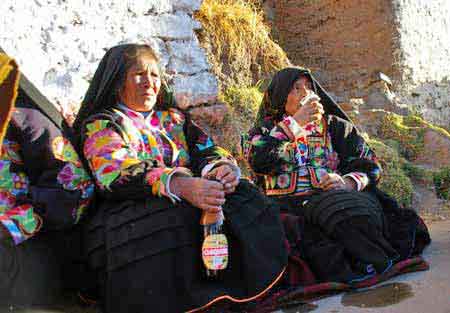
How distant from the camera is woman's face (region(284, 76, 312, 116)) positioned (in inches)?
139

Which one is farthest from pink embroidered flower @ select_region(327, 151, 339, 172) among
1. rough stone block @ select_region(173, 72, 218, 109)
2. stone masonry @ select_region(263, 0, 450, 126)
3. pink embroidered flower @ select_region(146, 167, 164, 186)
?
stone masonry @ select_region(263, 0, 450, 126)

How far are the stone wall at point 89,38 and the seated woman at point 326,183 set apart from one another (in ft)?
3.87

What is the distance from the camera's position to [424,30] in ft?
22.8

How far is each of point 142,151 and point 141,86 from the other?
1.13 ft

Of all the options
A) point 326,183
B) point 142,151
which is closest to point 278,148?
point 326,183

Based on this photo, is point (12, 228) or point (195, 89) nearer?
point (12, 228)

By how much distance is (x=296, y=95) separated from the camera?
3545 millimetres

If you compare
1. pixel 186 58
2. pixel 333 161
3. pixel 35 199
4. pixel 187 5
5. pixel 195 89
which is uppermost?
pixel 187 5

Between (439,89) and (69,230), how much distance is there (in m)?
5.65

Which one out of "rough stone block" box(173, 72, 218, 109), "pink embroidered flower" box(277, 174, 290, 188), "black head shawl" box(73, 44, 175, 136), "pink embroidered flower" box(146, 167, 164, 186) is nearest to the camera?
"pink embroidered flower" box(146, 167, 164, 186)

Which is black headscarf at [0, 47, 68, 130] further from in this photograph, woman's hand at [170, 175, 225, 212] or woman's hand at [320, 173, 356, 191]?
woman's hand at [320, 173, 356, 191]

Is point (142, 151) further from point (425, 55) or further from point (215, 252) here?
point (425, 55)

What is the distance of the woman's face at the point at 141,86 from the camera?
296 cm

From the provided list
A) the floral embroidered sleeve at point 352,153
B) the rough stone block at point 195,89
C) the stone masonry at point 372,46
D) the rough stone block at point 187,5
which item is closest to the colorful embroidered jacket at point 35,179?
the floral embroidered sleeve at point 352,153
